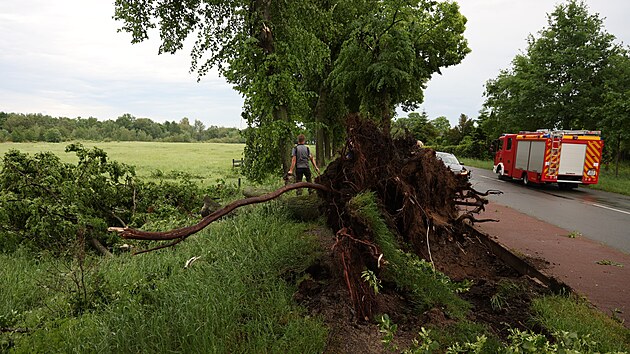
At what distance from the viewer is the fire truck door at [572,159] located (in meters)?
18.6

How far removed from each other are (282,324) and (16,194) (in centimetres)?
719

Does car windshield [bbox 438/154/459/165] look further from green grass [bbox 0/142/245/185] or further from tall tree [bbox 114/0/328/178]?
green grass [bbox 0/142/245/185]

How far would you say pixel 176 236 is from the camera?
3326mm

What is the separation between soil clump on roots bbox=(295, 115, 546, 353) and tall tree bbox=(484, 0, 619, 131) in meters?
21.3

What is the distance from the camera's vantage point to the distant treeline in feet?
206

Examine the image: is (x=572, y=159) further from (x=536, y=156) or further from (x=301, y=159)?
(x=301, y=159)

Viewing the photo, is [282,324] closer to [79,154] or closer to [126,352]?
[126,352]

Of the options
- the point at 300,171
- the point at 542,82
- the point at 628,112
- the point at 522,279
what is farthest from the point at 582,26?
the point at 522,279

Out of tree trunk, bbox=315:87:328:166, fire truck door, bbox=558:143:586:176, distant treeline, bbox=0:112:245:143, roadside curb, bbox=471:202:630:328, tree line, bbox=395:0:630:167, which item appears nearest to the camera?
roadside curb, bbox=471:202:630:328

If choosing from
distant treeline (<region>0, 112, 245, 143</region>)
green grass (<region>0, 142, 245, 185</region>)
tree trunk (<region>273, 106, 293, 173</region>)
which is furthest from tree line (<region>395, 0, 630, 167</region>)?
distant treeline (<region>0, 112, 245, 143</region>)

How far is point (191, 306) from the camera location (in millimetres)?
3939

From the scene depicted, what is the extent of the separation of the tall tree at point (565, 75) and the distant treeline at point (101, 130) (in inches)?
868

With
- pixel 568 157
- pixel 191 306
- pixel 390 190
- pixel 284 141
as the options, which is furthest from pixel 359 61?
pixel 191 306

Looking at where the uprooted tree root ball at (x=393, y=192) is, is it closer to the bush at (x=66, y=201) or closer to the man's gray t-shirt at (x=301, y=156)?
the bush at (x=66, y=201)
